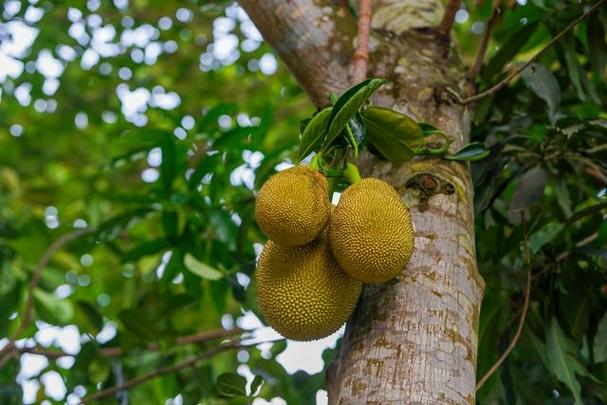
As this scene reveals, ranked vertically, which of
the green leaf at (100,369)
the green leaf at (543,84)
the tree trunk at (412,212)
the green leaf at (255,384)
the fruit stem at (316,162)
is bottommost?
the green leaf at (100,369)

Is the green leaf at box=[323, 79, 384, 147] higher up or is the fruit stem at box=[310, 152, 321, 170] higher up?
the green leaf at box=[323, 79, 384, 147]

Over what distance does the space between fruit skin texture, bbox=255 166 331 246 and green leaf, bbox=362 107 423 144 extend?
0.47 feet

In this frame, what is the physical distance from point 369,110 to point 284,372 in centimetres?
95

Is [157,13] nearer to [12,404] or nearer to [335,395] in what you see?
[12,404]

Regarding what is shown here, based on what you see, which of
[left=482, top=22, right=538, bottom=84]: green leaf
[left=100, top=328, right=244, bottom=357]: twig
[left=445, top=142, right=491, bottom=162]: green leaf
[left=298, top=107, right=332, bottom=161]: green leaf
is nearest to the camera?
[left=298, top=107, right=332, bottom=161]: green leaf

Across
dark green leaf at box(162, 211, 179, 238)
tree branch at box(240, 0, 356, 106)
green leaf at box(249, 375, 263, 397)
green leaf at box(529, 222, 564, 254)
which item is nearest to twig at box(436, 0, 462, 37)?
tree branch at box(240, 0, 356, 106)

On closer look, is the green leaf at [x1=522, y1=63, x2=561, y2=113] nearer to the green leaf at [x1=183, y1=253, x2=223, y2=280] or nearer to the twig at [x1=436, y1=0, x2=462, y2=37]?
the twig at [x1=436, y1=0, x2=462, y2=37]

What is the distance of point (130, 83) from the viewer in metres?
3.53

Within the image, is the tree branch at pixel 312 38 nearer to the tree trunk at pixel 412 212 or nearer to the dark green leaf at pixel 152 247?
the tree trunk at pixel 412 212

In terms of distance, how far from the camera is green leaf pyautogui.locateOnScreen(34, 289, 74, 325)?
2.28 metres

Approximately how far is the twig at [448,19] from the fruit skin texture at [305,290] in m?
0.55

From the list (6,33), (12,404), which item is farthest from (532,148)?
(6,33)

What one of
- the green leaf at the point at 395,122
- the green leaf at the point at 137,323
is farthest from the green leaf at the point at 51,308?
the green leaf at the point at 395,122

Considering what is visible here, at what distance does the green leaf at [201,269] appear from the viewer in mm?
1774
